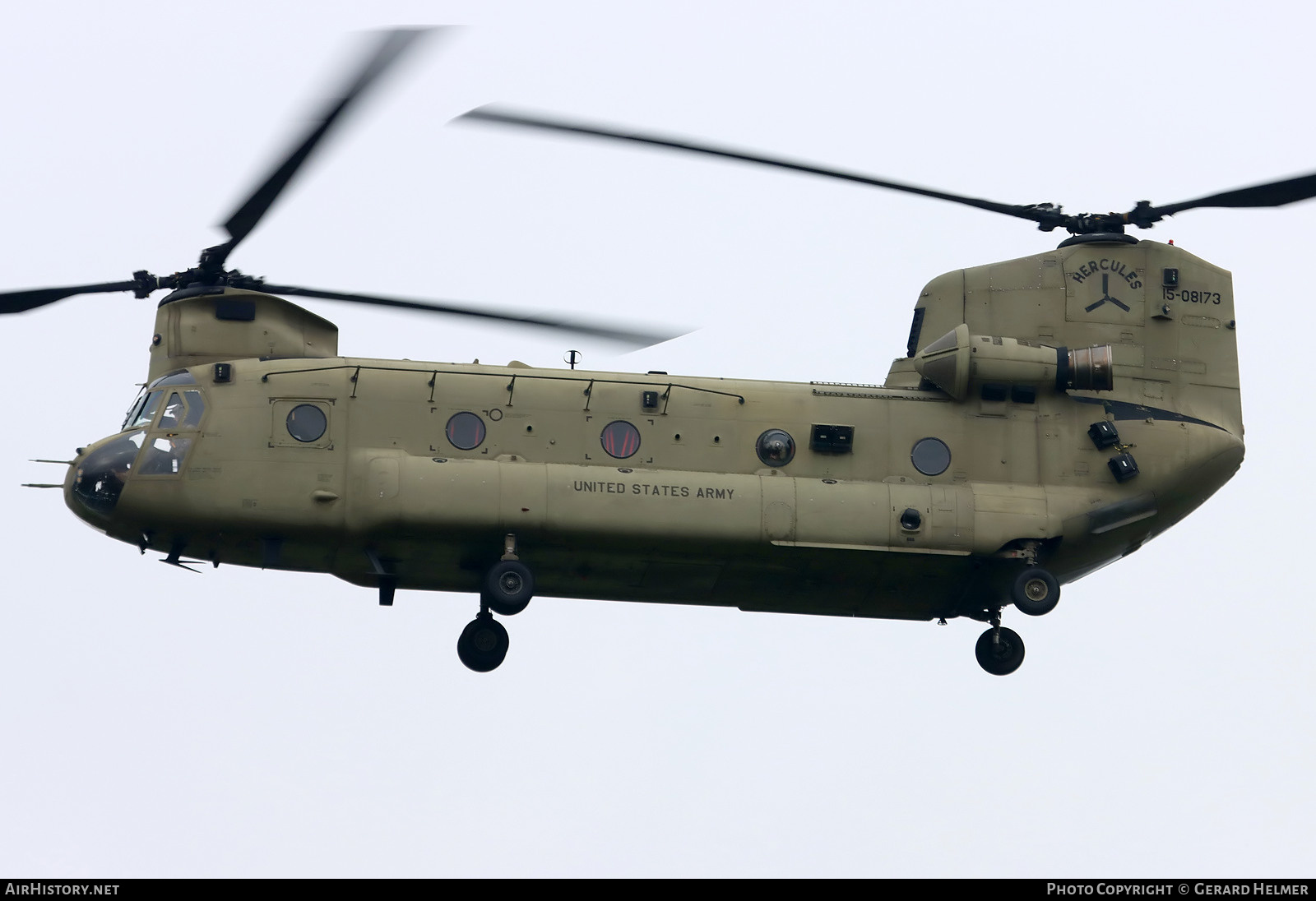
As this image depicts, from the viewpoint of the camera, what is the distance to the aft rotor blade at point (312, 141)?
77.0ft

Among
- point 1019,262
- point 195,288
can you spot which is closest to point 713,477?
point 1019,262

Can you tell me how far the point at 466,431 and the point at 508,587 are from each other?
2.27 meters

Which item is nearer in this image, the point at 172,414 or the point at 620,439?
the point at 172,414

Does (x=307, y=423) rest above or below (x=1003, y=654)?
above

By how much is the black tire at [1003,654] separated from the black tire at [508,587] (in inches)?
260

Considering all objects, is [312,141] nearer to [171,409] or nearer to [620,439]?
[171,409]

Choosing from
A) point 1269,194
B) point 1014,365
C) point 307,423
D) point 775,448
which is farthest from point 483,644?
point 1269,194

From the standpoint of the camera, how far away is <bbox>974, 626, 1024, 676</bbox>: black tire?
1134 inches

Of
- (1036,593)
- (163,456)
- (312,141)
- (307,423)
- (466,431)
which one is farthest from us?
(1036,593)

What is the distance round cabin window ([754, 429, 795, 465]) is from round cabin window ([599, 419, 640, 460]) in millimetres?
1669

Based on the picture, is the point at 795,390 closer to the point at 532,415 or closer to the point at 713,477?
the point at 713,477

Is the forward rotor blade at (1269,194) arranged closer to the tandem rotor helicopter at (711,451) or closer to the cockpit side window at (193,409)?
the tandem rotor helicopter at (711,451)

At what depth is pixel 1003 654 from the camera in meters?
28.8

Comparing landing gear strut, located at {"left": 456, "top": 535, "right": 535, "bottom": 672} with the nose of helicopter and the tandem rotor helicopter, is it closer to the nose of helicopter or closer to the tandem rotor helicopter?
the tandem rotor helicopter
